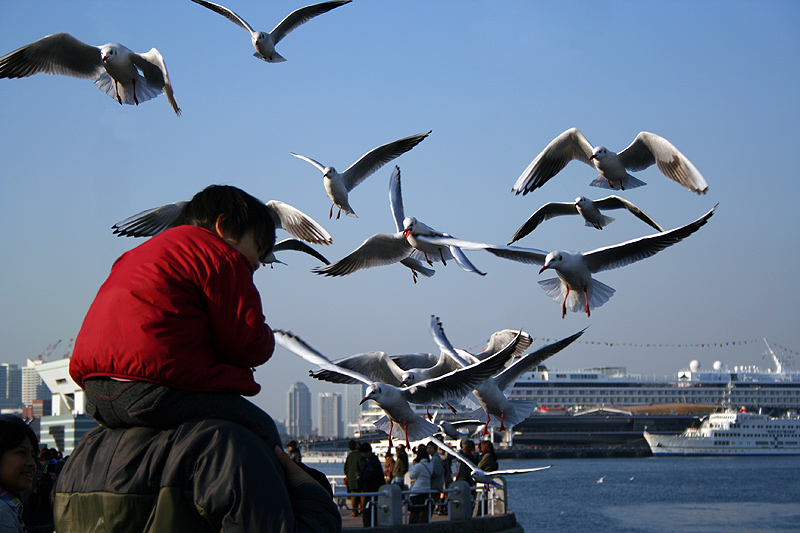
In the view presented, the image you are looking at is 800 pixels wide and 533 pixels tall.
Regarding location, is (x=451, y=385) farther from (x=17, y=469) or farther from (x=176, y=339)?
(x=176, y=339)

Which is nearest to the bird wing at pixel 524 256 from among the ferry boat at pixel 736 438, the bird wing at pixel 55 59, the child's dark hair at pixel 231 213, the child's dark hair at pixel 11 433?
the bird wing at pixel 55 59

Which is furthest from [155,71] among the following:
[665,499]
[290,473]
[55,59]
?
[665,499]

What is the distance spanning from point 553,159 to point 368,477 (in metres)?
4.63

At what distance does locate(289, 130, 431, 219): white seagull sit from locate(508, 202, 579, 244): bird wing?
5.12ft

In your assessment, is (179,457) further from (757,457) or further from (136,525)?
(757,457)

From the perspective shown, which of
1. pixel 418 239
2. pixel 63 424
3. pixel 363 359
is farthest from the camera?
pixel 63 424

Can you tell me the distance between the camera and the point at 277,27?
10086mm

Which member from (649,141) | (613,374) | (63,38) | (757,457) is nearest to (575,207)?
(649,141)

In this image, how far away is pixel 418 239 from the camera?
Result: 9266 mm

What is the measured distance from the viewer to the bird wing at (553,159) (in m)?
9.77

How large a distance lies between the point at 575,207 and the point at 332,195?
271 centimetres

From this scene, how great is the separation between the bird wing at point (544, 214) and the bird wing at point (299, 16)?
10.8ft

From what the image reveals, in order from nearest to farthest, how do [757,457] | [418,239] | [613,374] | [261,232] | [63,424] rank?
[261,232], [418,239], [63,424], [757,457], [613,374]

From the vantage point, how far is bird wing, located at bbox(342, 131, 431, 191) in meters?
10.4
